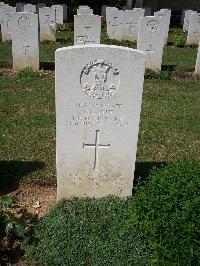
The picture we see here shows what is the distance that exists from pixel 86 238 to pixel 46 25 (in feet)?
43.9

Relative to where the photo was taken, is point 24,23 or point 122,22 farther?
point 122,22

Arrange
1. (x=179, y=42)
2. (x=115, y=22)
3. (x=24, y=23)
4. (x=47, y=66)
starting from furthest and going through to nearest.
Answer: (x=115, y=22) < (x=179, y=42) < (x=47, y=66) < (x=24, y=23)

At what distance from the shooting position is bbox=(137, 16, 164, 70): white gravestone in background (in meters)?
10.9

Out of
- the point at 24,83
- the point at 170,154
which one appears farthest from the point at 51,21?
the point at 170,154

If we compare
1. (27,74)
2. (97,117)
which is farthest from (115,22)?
(97,117)

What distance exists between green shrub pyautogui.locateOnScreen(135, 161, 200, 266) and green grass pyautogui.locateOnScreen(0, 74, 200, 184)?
193 cm

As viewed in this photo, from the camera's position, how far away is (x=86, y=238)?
436 centimetres

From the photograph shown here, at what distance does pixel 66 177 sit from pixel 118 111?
1.12m

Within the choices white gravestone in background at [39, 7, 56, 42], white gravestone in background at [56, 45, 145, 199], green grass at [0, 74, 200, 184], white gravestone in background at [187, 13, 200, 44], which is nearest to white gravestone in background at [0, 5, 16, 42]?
white gravestone in background at [39, 7, 56, 42]

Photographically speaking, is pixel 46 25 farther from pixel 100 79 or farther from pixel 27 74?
pixel 100 79

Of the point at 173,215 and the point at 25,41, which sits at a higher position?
the point at 25,41

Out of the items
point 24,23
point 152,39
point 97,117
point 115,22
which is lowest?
point 97,117

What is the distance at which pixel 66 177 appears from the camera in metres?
4.88

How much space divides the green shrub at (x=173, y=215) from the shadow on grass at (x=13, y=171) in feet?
6.65
